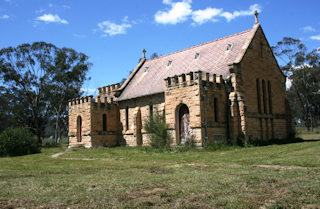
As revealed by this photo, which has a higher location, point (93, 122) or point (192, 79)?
point (192, 79)

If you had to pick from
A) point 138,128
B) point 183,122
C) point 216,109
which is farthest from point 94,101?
point 216,109

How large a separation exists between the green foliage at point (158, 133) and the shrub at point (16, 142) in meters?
11.6

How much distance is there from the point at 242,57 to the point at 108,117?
1436 centimetres

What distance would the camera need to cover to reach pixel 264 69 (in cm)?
2664

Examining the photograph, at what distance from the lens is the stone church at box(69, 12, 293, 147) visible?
2244 cm

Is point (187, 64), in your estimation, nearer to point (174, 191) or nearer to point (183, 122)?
point (183, 122)

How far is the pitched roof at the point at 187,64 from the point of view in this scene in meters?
25.6

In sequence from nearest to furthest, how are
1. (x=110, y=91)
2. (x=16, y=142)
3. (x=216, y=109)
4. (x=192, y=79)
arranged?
1. (x=192, y=79)
2. (x=216, y=109)
3. (x=16, y=142)
4. (x=110, y=91)

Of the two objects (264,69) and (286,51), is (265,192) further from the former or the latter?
(286,51)

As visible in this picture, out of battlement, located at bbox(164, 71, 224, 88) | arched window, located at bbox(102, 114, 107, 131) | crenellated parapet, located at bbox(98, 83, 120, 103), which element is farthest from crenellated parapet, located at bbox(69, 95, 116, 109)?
battlement, located at bbox(164, 71, 224, 88)

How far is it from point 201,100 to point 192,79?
1806 millimetres

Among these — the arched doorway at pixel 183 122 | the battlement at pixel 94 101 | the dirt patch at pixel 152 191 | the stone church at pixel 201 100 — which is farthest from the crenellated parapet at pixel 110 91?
the dirt patch at pixel 152 191

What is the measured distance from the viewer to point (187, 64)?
28.5m

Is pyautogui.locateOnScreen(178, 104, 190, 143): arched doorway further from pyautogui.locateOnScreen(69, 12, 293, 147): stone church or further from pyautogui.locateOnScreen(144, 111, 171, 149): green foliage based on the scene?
pyautogui.locateOnScreen(144, 111, 171, 149): green foliage
